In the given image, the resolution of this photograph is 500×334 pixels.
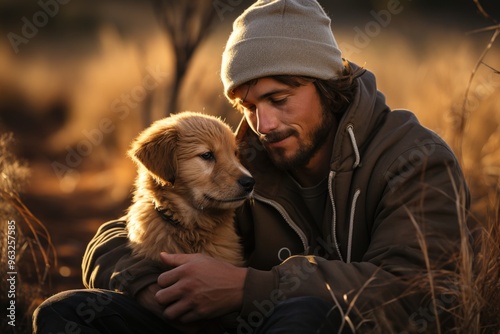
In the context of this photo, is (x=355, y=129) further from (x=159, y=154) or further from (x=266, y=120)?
(x=159, y=154)

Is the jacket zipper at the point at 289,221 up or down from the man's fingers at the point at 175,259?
down

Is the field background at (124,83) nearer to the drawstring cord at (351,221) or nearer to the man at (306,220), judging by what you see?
the man at (306,220)

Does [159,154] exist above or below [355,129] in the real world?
above

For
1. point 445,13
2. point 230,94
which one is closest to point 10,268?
point 230,94

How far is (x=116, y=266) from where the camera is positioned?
11.8 feet

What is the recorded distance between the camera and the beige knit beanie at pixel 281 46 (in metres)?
3.72

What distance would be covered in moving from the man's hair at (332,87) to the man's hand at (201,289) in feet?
3.68

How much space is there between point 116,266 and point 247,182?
2.70 feet

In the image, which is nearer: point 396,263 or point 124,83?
point 396,263

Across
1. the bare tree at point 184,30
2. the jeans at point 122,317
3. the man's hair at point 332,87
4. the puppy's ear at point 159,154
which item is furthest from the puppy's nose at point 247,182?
the bare tree at point 184,30

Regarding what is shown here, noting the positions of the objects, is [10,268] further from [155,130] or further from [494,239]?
[494,239]

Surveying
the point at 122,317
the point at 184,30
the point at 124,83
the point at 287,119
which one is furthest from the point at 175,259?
the point at 124,83

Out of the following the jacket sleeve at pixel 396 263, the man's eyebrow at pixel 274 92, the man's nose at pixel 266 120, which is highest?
the man's eyebrow at pixel 274 92

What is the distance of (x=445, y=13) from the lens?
10.1 meters
